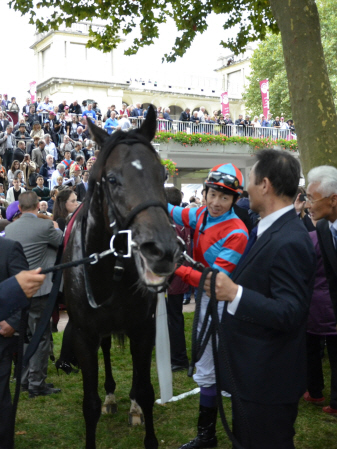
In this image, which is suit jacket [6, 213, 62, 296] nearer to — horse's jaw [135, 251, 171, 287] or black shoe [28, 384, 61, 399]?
black shoe [28, 384, 61, 399]

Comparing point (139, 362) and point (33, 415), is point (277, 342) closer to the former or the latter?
point (139, 362)

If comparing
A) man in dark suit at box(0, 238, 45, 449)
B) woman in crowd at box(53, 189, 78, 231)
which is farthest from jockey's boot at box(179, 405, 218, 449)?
woman in crowd at box(53, 189, 78, 231)

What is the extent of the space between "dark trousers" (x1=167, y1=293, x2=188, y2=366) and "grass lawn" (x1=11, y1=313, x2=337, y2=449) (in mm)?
468

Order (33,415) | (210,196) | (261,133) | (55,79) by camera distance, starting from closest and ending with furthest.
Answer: (210,196), (33,415), (261,133), (55,79)

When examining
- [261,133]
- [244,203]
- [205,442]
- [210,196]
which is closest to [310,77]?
[244,203]

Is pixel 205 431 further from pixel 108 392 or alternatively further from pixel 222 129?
pixel 222 129

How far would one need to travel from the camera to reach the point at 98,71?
136 ft

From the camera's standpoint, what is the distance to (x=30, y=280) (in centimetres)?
252

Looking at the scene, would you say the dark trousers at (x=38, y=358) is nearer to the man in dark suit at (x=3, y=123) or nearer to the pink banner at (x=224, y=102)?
the man in dark suit at (x=3, y=123)

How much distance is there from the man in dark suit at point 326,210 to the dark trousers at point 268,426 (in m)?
1.41

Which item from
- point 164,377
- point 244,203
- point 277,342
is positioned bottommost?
point 164,377

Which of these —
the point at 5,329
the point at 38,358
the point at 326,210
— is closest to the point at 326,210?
the point at 326,210

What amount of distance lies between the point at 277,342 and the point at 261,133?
91.0 ft

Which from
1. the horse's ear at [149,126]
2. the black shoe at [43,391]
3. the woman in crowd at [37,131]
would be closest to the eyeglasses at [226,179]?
the horse's ear at [149,126]
